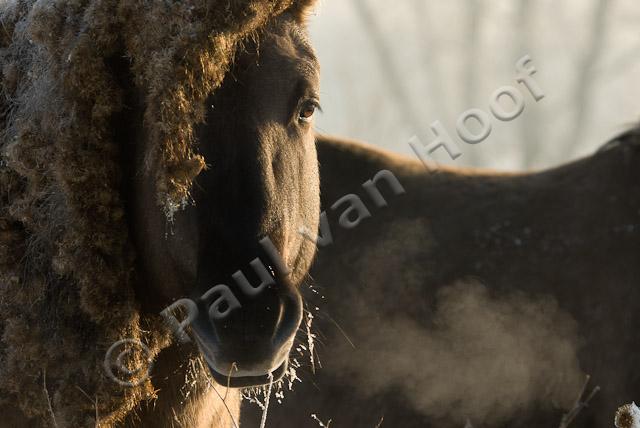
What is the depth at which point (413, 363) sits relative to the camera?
17.8ft

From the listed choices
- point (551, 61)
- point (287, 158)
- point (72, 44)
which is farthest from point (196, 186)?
point (551, 61)

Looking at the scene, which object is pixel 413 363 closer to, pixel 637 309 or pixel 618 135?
pixel 637 309

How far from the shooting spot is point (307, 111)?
3148 mm

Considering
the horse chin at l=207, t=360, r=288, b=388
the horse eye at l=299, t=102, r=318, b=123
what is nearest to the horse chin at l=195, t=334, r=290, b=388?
the horse chin at l=207, t=360, r=288, b=388

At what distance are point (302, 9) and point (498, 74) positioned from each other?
959 inches

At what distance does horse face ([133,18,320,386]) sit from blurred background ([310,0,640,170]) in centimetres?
2183

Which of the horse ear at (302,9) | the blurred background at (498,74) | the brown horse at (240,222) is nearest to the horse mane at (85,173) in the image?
the brown horse at (240,222)

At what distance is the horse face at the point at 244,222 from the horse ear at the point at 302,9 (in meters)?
0.17

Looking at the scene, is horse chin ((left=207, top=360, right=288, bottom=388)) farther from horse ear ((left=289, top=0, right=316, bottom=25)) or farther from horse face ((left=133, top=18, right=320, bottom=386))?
horse ear ((left=289, top=0, right=316, bottom=25))

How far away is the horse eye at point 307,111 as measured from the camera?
311 centimetres

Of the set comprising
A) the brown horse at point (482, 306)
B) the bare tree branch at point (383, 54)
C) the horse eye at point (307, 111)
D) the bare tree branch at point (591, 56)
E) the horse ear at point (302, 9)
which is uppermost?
the horse ear at point (302, 9)

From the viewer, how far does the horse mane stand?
2.73 m

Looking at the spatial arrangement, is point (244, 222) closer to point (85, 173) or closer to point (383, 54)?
point (85, 173)

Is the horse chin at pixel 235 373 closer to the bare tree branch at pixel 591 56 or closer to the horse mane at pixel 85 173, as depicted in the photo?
the horse mane at pixel 85 173
